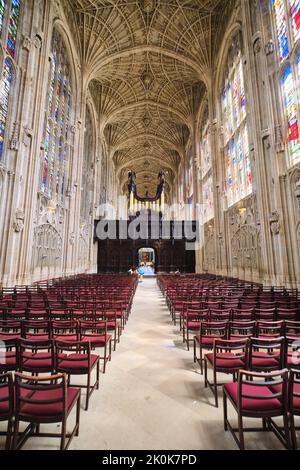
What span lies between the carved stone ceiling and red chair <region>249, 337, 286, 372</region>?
21925mm

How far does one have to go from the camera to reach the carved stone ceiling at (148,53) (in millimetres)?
17281

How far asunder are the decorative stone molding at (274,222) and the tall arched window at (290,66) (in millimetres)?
2310

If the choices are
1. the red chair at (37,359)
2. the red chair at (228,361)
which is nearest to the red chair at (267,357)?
the red chair at (228,361)

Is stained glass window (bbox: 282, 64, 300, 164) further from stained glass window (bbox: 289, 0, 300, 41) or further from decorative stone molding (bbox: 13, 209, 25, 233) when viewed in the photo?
decorative stone molding (bbox: 13, 209, 25, 233)

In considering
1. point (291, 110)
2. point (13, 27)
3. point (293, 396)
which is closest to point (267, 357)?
point (293, 396)

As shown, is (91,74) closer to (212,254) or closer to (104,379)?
(212,254)

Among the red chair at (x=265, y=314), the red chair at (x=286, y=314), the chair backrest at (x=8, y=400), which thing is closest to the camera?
the chair backrest at (x=8, y=400)

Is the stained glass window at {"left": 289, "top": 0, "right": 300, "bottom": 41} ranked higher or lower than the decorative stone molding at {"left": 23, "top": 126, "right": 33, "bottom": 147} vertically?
higher

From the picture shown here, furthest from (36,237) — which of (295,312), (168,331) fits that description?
(295,312)

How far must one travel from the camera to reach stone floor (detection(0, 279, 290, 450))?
2090 millimetres

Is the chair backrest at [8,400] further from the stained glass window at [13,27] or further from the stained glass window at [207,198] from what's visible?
the stained glass window at [207,198]

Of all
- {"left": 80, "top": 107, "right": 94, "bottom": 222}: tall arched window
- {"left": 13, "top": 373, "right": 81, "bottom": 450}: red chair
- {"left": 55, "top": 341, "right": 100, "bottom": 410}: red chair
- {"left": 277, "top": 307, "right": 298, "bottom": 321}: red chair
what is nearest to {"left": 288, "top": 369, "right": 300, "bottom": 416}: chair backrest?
{"left": 13, "top": 373, "right": 81, "bottom": 450}: red chair

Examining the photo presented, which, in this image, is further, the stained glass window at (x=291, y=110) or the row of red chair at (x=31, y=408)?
the stained glass window at (x=291, y=110)

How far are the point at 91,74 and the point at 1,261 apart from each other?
1877cm
